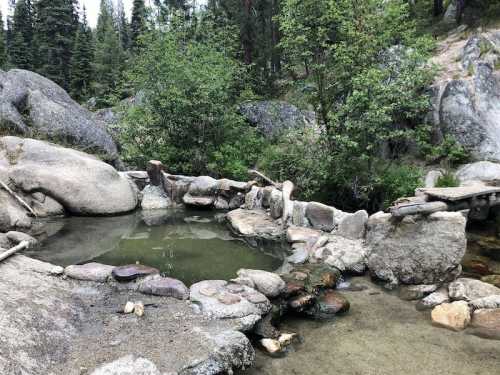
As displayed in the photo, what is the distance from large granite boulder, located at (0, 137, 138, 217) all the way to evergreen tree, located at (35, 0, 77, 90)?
19.7 metres

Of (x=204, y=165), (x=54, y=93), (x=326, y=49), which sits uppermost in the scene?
(x=326, y=49)

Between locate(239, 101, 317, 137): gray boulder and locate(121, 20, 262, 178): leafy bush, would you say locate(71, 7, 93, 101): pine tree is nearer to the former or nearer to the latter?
locate(239, 101, 317, 137): gray boulder

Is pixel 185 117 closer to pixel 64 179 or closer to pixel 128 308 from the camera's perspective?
pixel 64 179

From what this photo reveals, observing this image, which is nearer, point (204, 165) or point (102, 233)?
point (102, 233)

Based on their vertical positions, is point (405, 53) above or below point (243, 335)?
above

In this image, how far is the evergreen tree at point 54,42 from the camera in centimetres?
2709

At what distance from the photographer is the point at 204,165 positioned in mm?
11047

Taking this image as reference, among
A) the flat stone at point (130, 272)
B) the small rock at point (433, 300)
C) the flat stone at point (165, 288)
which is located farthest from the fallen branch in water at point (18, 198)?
the small rock at point (433, 300)

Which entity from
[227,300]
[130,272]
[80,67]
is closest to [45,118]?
[130,272]

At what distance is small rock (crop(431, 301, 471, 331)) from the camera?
472 cm

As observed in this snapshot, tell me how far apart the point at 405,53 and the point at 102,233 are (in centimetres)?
688

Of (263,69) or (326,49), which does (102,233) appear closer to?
(326,49)

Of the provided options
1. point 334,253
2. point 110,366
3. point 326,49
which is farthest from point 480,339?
point 326,49

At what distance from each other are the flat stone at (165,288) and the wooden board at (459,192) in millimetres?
4018
